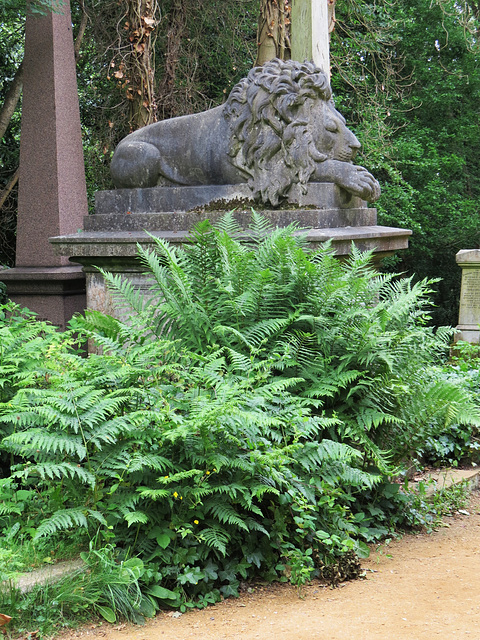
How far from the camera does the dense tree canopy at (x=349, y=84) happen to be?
34.7ft

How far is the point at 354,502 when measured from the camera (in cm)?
385

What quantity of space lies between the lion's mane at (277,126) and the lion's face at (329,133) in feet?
0.23

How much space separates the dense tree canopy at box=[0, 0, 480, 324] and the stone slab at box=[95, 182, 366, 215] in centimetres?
334

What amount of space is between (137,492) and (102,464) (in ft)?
0.64

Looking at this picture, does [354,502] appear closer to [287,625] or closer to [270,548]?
[270,548]

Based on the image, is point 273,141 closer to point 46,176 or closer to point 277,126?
point 277,126

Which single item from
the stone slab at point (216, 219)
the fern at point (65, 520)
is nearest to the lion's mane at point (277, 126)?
the stone slab at point (216, 219)

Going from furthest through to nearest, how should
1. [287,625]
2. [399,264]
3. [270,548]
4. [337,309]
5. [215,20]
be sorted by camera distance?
[399,264], [215,20], [337,309], [270,548], [287,625]

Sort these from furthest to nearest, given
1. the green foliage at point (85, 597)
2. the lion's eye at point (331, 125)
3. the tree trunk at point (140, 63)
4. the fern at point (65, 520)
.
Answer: the tree trunk at point (140, 63) < the lion's eye at point (331, 125) < the fern at point (65, 520) < the green foliage at point (85, 597)

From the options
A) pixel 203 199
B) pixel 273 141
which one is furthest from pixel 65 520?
pixel 273 141

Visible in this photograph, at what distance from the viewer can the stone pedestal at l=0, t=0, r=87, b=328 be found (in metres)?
8.14

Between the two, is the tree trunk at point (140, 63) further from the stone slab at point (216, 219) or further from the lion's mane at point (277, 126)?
the lion's mane at point (277, 126)

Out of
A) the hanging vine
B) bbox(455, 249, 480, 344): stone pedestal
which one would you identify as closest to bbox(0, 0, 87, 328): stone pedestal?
the hanging vine

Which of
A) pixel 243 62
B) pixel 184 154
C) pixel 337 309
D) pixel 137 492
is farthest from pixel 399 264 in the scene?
pixel 137 492
